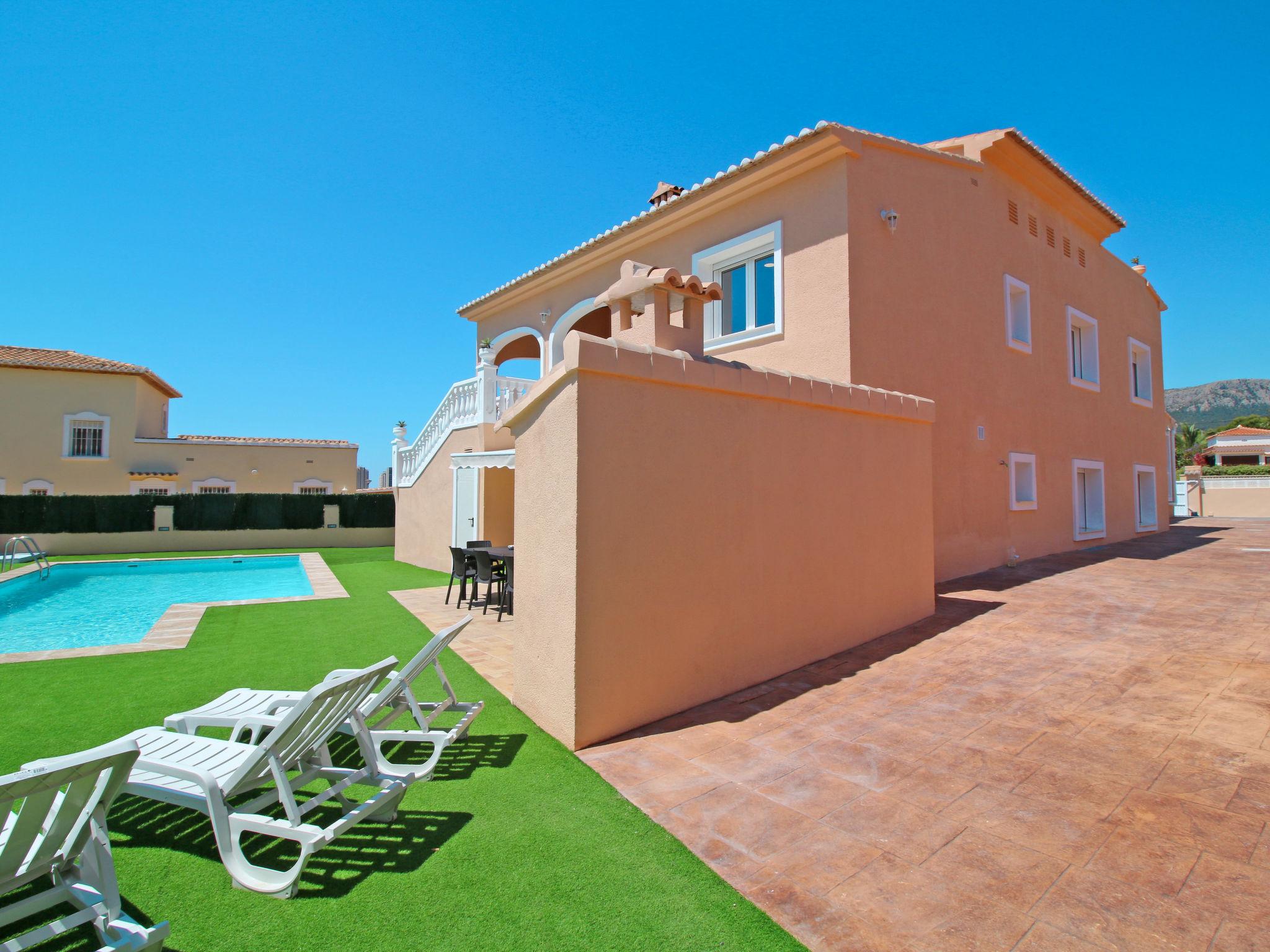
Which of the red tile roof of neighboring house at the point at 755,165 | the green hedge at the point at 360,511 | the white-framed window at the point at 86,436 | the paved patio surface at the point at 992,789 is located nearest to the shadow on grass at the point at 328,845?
the paved patio surface at the point at 992,789

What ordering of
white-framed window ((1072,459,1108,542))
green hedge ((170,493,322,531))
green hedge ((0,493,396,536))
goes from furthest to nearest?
green hedge ((170,493,322,531)) < green hedge ((0,493,396,536)) < white-framed window ((1072,459,1108,542))

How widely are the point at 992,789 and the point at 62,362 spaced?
197 feet

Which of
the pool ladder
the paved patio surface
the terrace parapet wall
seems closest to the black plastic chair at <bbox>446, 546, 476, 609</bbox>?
the terrace parapet wall

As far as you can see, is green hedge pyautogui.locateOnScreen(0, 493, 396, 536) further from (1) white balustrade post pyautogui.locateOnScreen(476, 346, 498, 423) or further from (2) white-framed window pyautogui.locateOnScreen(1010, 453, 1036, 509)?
(2) white-framed window pyautogui.locateOnScreen(1010, 453, 1036, 509)

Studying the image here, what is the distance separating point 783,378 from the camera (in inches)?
345

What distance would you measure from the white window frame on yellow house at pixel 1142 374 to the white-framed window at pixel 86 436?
63409mm

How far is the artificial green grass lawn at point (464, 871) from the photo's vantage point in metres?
3.73

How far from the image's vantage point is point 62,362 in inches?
1738

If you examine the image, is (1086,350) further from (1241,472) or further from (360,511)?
(1241,472)

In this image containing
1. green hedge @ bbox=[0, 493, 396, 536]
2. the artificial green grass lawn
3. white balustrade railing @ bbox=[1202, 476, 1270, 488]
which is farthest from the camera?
white balustrade railing @ bbox=[1202, 476, 1270, 488]

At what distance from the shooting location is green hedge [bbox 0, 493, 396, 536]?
32.9 m

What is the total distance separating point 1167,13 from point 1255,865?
2262 centimetres

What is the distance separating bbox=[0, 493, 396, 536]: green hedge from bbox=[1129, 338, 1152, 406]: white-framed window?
35.7 meters

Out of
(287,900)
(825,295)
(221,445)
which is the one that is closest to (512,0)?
(825,295)
